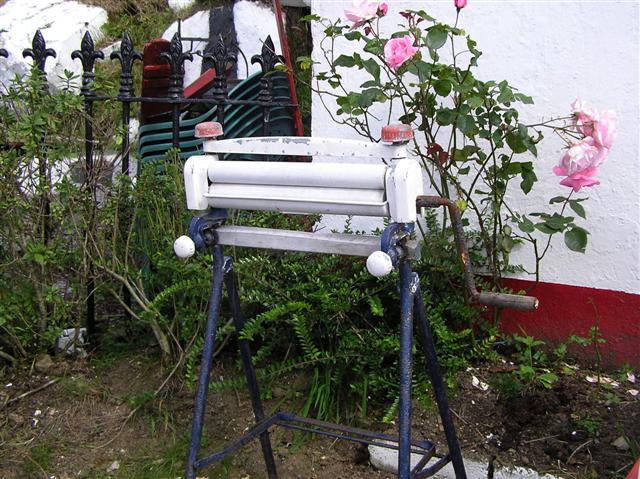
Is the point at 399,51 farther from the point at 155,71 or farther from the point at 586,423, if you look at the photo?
the point at 155,71

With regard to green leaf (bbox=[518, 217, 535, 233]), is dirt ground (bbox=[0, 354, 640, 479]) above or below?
below

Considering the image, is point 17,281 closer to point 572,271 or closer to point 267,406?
point 267,406

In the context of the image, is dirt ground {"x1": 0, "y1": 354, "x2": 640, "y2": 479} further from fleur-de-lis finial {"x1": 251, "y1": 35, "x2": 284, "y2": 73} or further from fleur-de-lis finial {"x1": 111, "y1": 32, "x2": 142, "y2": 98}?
fleur-de-lis finial {"x1": 251, "y1": 35, "x2": 284, "y2": 73}

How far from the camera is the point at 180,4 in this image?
6.57 metres

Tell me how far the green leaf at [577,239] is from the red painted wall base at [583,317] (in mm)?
365

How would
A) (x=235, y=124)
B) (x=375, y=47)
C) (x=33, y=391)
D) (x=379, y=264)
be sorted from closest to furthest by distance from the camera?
(x=379, y=264)
(x=375, y=47)
(x=33, y=391)
(x=235, y=124)

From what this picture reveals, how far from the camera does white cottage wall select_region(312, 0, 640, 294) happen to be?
3195 millimetres

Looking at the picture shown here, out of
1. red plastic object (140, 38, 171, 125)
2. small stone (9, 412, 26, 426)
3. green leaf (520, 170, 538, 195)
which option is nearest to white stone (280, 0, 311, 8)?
red plastic object (140, 38, 171, 125)

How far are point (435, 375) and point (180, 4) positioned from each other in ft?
17.0

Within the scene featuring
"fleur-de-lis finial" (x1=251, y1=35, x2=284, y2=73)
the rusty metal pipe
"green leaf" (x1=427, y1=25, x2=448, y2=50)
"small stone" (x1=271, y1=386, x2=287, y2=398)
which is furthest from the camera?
"fleur-de-lis finial" (x1=251, y1=35, x2=284, y2=73)

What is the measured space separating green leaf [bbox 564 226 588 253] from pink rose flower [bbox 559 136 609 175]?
352mm

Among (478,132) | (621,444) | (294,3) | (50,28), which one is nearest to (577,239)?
(478,132)

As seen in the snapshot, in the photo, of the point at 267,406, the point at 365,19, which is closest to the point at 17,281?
the point at 267,406

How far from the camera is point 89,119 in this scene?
3.65 meters
